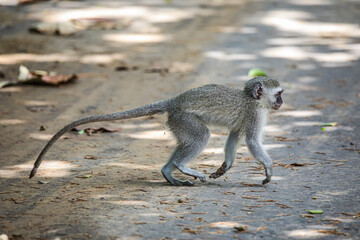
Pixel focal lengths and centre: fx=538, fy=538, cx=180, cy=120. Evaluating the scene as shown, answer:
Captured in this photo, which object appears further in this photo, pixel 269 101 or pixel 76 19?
pixel 76 19

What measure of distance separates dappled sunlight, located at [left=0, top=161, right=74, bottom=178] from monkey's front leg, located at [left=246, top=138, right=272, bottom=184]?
7.74ft

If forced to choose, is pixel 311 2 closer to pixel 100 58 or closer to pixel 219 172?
pixel 100 58

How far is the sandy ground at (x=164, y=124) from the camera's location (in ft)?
17.6

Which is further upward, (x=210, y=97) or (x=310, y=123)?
(x=210, y=97)

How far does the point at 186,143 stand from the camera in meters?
6.45

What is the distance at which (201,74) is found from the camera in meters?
11.4

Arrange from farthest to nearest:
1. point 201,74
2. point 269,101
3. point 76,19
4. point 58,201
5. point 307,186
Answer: point 76,19 → point 201,74 → point 269,101 → point 307,186 → point 58,201

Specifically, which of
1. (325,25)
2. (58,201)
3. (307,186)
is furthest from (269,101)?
(325,25)

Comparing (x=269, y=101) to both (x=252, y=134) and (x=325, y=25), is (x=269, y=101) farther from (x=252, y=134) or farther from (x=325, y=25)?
(x=325, y=25)

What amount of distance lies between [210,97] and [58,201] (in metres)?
2.22

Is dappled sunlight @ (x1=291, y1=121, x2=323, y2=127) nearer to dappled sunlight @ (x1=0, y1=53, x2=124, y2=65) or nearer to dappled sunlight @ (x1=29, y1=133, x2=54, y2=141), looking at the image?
dappled sunlight @ (x1=29, y1=133, x2=54, y2=141)

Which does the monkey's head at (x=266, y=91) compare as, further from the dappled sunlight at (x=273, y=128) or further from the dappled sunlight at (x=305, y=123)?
the dappled sunlight at (x=305, y=123)

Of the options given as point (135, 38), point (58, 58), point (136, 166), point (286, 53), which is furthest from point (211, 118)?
point (135, 38)

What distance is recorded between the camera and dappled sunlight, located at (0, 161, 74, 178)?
6809mm
